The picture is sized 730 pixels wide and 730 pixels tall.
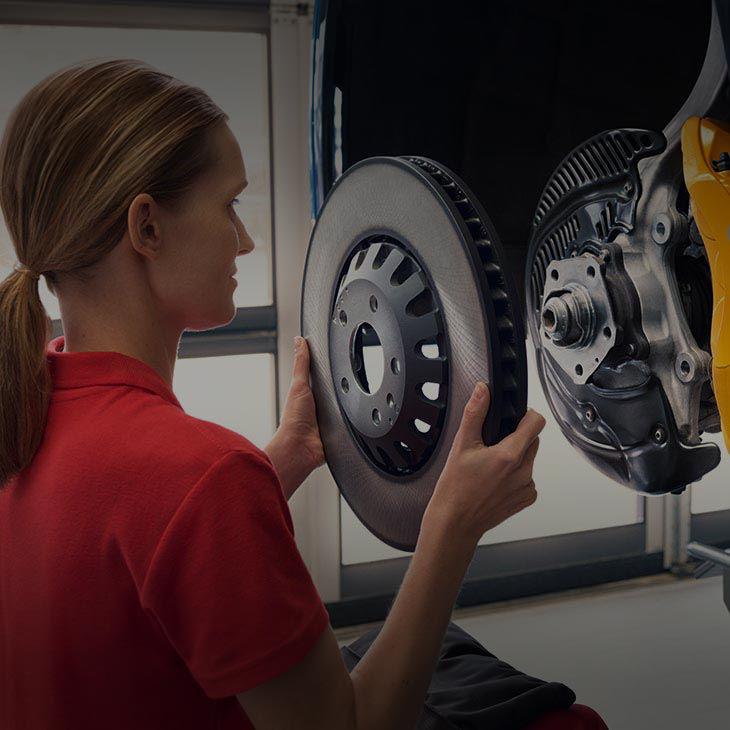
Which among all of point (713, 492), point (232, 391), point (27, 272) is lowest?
point (713, 492)

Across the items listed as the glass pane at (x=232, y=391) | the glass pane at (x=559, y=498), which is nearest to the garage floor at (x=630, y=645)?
the glass pane at (x=559, y=498)

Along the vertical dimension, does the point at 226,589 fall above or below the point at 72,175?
below

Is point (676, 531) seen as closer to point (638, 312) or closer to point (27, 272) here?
point (638, 312)

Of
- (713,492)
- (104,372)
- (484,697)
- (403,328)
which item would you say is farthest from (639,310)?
(713,492)

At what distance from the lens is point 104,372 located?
82cm

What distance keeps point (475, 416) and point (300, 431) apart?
44 cm

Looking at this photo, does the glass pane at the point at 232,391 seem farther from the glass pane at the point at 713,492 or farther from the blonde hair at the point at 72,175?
the blonde hair at the point at 72,175

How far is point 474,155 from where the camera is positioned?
1.60m

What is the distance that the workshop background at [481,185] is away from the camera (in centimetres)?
151

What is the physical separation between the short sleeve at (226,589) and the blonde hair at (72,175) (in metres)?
0.19

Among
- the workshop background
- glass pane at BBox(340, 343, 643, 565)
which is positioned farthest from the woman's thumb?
glass pane at BBox(340, 343, 643, 565)

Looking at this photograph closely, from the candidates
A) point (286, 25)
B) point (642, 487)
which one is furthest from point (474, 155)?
point (286, 25)

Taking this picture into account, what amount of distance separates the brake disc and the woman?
0.07 m

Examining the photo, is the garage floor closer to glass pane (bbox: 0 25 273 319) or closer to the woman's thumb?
glass pane (bbox: 0 25 273 319)
